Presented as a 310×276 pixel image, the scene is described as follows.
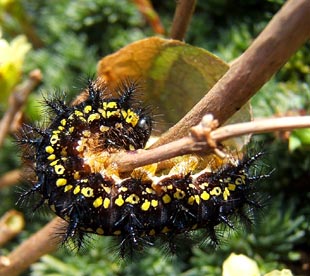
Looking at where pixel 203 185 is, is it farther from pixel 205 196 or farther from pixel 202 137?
pixel 202 137

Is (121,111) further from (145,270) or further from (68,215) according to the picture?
(145,270)

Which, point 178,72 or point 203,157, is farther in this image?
point 178,72

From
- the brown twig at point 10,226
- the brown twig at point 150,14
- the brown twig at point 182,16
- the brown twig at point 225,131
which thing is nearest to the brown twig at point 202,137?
the brown twig at point 225,131

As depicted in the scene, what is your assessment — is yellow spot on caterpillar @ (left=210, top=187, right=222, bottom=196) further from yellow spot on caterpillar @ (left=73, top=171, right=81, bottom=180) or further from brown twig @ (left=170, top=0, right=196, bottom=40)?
brown twig @ (left=170, top=0, right=196, bottom=40)

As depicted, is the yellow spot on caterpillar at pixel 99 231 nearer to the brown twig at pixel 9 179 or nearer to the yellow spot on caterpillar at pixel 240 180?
the yellow spot on caterpillar at pixel 240 180

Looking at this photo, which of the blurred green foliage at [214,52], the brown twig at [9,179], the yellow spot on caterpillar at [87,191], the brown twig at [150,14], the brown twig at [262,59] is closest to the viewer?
the brown twig at [262,59]

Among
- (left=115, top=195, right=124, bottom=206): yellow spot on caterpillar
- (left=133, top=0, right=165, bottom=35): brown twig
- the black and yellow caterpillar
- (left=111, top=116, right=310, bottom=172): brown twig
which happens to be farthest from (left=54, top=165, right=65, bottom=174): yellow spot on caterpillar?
(left=133, top=0, right=165, bottom=35): brown twig

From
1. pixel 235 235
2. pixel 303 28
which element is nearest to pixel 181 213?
pixel 235 235

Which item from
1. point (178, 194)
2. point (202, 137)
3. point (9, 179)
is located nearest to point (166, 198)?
point (178, 194)
